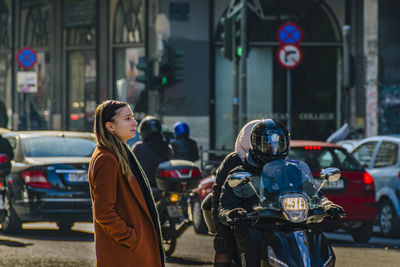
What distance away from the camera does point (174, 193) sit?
984 centimetres

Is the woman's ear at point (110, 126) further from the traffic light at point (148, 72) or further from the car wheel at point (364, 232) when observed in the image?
the traffic light at point (148, 72)

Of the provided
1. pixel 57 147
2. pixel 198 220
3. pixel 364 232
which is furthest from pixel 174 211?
pixel 364 232

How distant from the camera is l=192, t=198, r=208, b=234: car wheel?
1248 cm

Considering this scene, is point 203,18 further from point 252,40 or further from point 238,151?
point 238,151

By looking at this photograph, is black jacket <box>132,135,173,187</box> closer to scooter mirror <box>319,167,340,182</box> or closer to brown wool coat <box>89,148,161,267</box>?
scooter mirror <box>319,167,340,182</box>

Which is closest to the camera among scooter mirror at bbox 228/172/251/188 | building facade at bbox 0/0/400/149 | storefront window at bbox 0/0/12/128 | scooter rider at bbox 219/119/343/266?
scooter mirror at bbox 228/172/251/188

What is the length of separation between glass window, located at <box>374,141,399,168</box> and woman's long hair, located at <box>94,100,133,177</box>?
8.48 m

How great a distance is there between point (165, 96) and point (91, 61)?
4.46 meters

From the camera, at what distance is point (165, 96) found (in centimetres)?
2514

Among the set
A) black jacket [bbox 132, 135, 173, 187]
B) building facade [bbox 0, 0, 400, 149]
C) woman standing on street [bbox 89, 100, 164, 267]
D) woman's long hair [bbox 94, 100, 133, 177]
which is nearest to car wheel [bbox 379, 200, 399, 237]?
black jacket [bbox 132, 135, 173, 187]

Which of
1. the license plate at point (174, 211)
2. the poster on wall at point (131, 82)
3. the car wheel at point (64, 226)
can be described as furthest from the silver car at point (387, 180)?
the poster on wall at point (131, 82)

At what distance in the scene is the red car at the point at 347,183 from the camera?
39.1ft

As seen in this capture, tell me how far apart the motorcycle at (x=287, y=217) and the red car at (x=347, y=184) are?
6681 mm

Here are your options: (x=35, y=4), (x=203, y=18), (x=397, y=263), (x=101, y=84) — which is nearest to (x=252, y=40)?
(x=203, y=18)
